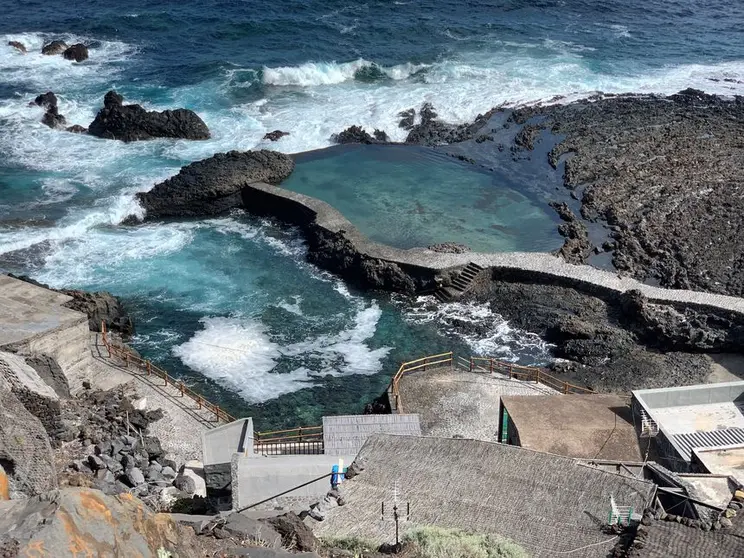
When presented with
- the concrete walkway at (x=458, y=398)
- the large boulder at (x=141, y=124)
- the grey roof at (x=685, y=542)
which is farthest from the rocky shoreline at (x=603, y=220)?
the grey roof at (x=685, y=542)

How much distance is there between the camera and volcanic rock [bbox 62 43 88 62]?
55156mm

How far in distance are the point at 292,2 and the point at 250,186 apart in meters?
31.7

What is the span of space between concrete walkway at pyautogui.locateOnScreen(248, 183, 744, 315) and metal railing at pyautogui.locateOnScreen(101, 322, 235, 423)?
10193 millimetres

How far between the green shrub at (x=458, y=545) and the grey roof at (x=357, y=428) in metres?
6.70

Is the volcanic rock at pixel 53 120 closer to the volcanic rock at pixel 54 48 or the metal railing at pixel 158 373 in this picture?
the volcanic rock at pixel 54 48

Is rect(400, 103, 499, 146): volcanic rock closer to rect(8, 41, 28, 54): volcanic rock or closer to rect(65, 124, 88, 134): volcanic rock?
rect(65, 124, 88, 134): volcanic rock

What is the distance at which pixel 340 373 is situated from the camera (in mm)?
27438

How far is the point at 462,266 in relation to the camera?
31656mm

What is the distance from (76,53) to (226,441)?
143 ft

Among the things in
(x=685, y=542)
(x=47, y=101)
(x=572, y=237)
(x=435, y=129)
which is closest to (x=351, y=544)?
(x=685, y=542)

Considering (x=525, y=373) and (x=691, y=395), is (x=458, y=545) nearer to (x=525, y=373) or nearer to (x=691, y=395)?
(x=691, y=395)

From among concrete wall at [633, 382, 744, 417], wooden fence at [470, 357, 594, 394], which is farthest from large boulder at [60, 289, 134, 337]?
concrete wall at [633, 382, 744, 417]

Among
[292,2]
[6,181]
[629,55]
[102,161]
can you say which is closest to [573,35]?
[629,55]

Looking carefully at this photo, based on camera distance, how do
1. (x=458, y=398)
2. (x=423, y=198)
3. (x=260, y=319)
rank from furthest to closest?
(x=423, y=198), (x=260, y=319), (x=458, y=398)
